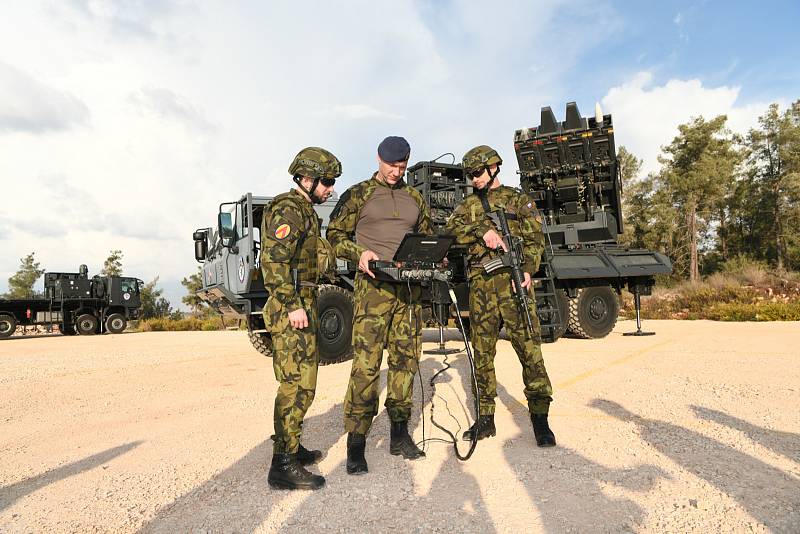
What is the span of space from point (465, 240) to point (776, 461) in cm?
220

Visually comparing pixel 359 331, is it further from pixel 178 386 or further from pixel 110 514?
pixel 178 386

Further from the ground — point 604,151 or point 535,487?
point 604,151

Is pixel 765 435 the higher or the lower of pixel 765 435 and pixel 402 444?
the lower

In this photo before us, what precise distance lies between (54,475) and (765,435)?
4416 mm

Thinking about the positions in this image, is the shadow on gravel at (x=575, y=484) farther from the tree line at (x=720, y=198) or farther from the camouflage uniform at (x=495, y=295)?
the tree line at (x=720, y=198)

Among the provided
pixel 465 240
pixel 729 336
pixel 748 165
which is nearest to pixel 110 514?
pixel 465 240

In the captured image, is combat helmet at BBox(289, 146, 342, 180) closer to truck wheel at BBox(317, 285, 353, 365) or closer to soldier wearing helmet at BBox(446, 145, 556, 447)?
soldier wearing helmet at BBox(446, 145, 556, 447)

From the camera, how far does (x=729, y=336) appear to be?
361 inches

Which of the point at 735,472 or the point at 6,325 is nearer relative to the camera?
the point at 735,472

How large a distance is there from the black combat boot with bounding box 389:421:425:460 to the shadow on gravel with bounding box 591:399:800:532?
1489 millimetres

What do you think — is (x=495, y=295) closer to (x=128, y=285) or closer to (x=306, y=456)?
(x=306, y=456)

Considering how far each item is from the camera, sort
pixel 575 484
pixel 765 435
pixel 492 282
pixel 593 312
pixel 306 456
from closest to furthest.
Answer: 1. pixel 575 484
2. pixel 306 456
3. pixel 765 435
4. pixel 492 282
5. pixel 593 312

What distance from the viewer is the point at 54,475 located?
9.93 ft

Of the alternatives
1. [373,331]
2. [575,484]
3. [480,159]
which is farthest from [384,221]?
[575,484]
